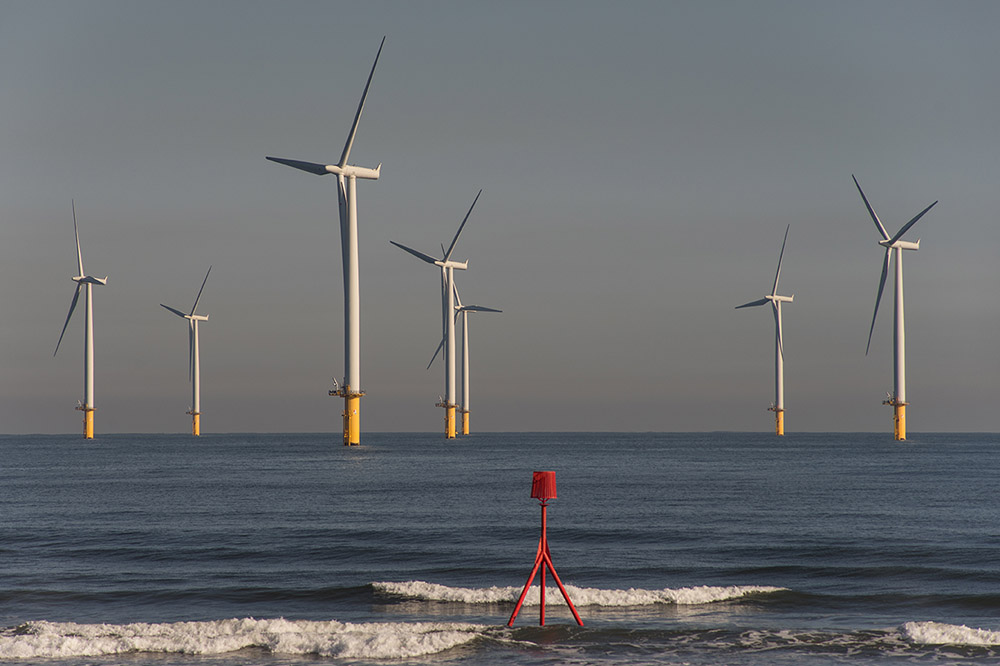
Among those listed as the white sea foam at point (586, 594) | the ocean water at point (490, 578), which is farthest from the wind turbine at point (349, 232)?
the white sea foam at point (586, 594)

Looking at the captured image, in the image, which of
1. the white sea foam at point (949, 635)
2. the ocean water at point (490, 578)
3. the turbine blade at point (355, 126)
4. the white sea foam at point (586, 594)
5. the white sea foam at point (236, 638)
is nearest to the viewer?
the white sea foam at point (236, 638)

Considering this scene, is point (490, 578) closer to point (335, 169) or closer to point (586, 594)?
point (586, 594)

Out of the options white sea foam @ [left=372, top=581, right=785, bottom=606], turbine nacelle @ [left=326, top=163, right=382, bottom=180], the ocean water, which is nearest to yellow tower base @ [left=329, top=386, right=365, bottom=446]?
turbine nacelle @ [left=326, top=163, right=382, bottom=180]

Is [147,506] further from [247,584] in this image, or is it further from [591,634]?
[591,634]

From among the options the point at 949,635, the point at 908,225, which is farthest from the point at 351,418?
the point at 949,635

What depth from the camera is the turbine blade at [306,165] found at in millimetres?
133500

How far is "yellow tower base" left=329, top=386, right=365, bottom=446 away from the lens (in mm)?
154125

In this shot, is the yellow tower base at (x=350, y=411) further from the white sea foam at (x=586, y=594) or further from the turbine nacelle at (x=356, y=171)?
the white sea foam at (x=586, y=594)

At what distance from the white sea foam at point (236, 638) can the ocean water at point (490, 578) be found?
0.22 feet

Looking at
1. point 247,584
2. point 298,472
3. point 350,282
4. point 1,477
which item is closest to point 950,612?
point 247,584

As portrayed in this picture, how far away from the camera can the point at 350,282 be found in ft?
465

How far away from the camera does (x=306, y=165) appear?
136 m

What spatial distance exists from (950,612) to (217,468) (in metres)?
104

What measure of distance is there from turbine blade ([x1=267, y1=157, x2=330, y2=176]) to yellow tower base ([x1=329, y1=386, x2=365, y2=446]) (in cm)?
3491
